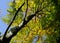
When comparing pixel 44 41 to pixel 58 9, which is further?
pixel 44 41

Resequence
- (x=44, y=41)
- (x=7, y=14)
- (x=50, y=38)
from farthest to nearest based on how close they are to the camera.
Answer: (x=7, y=14), (x=44, y=41), (x=50, y=38)

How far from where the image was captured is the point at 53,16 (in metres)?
12.6

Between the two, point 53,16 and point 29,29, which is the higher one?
point 53,16

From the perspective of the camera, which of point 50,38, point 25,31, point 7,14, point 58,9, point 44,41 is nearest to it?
point 58,9

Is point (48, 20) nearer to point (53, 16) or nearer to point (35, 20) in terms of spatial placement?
point (53, 16)

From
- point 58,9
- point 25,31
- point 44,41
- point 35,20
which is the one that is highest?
point 58,9

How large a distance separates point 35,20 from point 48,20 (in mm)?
1256

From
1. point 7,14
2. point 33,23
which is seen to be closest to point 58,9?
point 33,23

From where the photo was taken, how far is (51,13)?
1259cm

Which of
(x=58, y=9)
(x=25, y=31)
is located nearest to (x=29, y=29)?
(x=25, y=31)

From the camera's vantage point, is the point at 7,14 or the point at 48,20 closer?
the point at 48,20

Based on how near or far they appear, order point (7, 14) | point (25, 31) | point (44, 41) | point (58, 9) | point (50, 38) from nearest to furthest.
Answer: point (58, 9), point (50, 38), point (25, 31), point (44, 41), point (7, 14)

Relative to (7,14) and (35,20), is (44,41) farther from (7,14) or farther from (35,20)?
(7,14)

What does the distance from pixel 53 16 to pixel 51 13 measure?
0.20 meters
